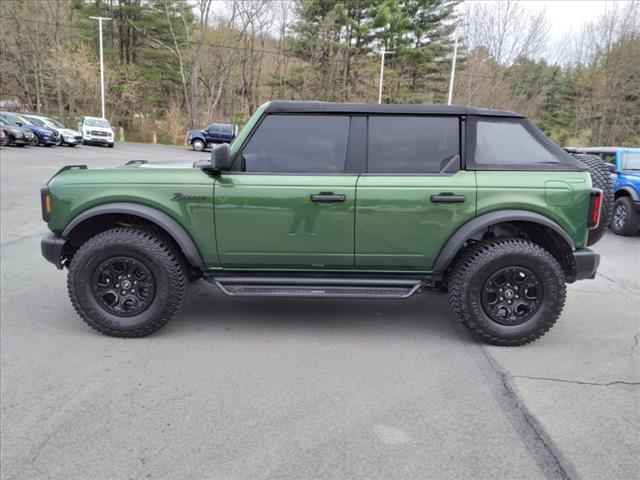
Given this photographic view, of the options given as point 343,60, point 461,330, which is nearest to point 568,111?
point 343,60

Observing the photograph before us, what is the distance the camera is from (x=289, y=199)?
3578 millimetres

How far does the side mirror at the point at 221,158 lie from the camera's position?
352 centimetres

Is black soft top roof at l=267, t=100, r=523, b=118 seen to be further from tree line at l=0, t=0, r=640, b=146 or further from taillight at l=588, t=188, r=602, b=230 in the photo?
tree line at l=0, t=0, r=640, b=146

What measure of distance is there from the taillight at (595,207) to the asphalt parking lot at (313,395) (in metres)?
1.01

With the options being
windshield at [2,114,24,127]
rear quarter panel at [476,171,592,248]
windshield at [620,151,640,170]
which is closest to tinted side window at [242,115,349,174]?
rear quarter panel at [476,171,592,248]

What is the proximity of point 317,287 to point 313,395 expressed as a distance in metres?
0.98

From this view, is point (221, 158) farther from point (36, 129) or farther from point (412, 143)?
point (36, 129)

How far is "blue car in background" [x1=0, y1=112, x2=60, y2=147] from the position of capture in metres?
23.4

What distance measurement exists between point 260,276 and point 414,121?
176 centimetres

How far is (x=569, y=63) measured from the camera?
33781 mm

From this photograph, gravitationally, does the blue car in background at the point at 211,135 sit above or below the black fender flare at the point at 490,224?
above

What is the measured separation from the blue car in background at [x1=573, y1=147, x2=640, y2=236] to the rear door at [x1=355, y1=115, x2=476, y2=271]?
6785 millimetres

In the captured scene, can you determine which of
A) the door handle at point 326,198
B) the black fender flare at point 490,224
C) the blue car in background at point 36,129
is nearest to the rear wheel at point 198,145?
the blue car in background at point 36,129

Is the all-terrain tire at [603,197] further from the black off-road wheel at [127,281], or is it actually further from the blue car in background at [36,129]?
the blue car in background at [36,129]
